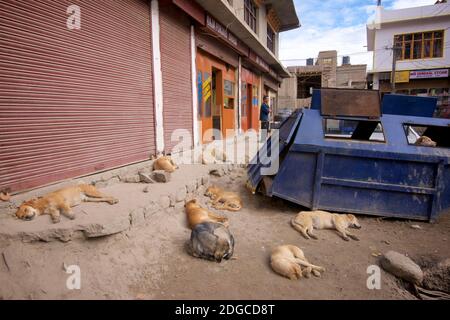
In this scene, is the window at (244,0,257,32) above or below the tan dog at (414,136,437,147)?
above

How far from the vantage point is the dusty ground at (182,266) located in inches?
97.1

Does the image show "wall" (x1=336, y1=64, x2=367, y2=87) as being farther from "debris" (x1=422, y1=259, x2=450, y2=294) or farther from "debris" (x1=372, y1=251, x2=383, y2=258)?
"debris" (x1=422, y1=259, x2=450, y2=294)

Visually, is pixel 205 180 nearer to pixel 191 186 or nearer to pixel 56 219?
pixel 191 186

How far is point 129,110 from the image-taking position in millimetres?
5168

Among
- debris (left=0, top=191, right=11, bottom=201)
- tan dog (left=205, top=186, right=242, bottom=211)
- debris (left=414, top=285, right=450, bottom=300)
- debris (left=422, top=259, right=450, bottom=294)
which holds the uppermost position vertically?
debris (left=0, top=191, right=11, bottom=201)

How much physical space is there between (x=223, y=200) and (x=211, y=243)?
6.36 feet

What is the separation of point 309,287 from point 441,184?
121 inches

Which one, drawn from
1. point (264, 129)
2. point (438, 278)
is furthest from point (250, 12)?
point (438, 278)

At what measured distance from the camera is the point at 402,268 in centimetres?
292

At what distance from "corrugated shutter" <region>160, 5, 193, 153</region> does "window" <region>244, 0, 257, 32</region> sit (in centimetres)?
665

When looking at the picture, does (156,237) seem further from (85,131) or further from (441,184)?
(441,184)

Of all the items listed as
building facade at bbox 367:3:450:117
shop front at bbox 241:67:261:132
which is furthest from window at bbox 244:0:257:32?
building facade at bbox 367:3:450:117

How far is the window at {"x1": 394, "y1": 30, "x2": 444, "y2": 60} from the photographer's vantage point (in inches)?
840

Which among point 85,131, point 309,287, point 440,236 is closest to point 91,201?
point 85,131
